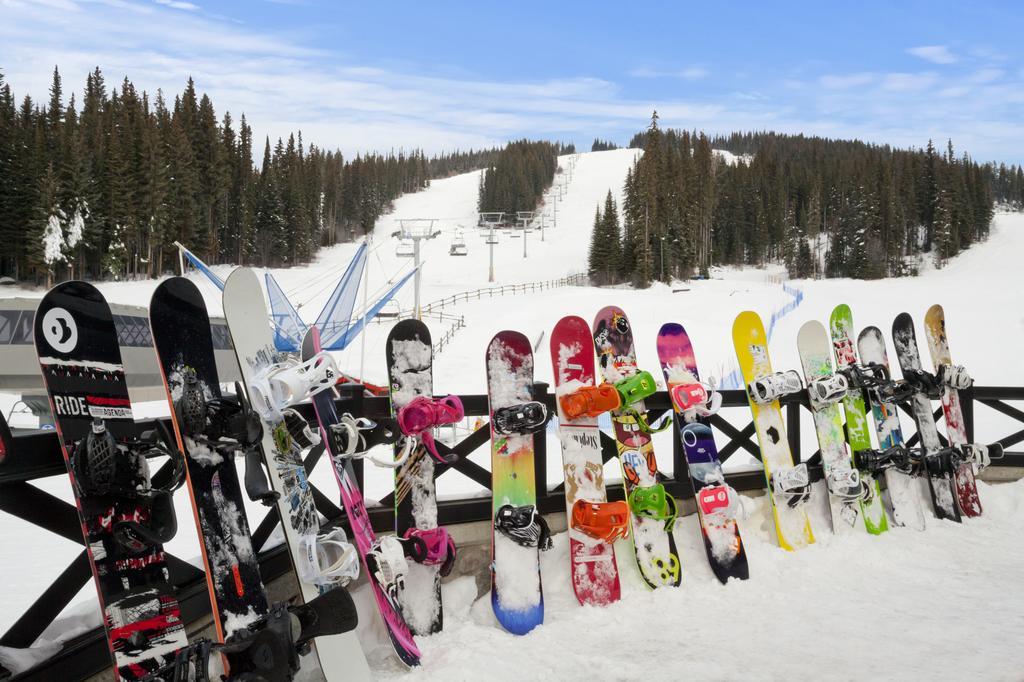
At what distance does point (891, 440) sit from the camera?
5.68 metres

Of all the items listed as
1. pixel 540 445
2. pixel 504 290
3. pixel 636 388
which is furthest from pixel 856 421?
pixel 504 290

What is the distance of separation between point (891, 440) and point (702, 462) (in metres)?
2.10

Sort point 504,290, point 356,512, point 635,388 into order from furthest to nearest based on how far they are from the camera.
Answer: point 504,290 → point 635,388 → point 356,512

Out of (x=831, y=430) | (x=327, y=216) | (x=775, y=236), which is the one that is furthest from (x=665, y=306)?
(x=327, y=216)

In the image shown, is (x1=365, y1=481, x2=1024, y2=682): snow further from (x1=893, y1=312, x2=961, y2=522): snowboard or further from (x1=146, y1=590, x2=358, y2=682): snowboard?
(x1=146, y1=590, x2=358, y2=682): snowboard

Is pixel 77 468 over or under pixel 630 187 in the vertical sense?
under

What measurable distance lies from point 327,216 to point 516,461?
7239cm

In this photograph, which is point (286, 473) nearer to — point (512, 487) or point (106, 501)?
point (106, 501)

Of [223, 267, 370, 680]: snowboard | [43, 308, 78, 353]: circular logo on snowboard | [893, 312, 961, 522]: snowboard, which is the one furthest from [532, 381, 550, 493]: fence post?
[893, 312, 961, 522]: snowboard

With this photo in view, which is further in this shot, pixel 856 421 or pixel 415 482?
pixel 856 421

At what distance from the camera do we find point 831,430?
17.5ft

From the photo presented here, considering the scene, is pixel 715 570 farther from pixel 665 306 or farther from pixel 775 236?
pixel 775 236

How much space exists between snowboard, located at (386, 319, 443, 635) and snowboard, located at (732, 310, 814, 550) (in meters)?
2.46

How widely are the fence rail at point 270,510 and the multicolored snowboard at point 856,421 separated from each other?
0.36m
